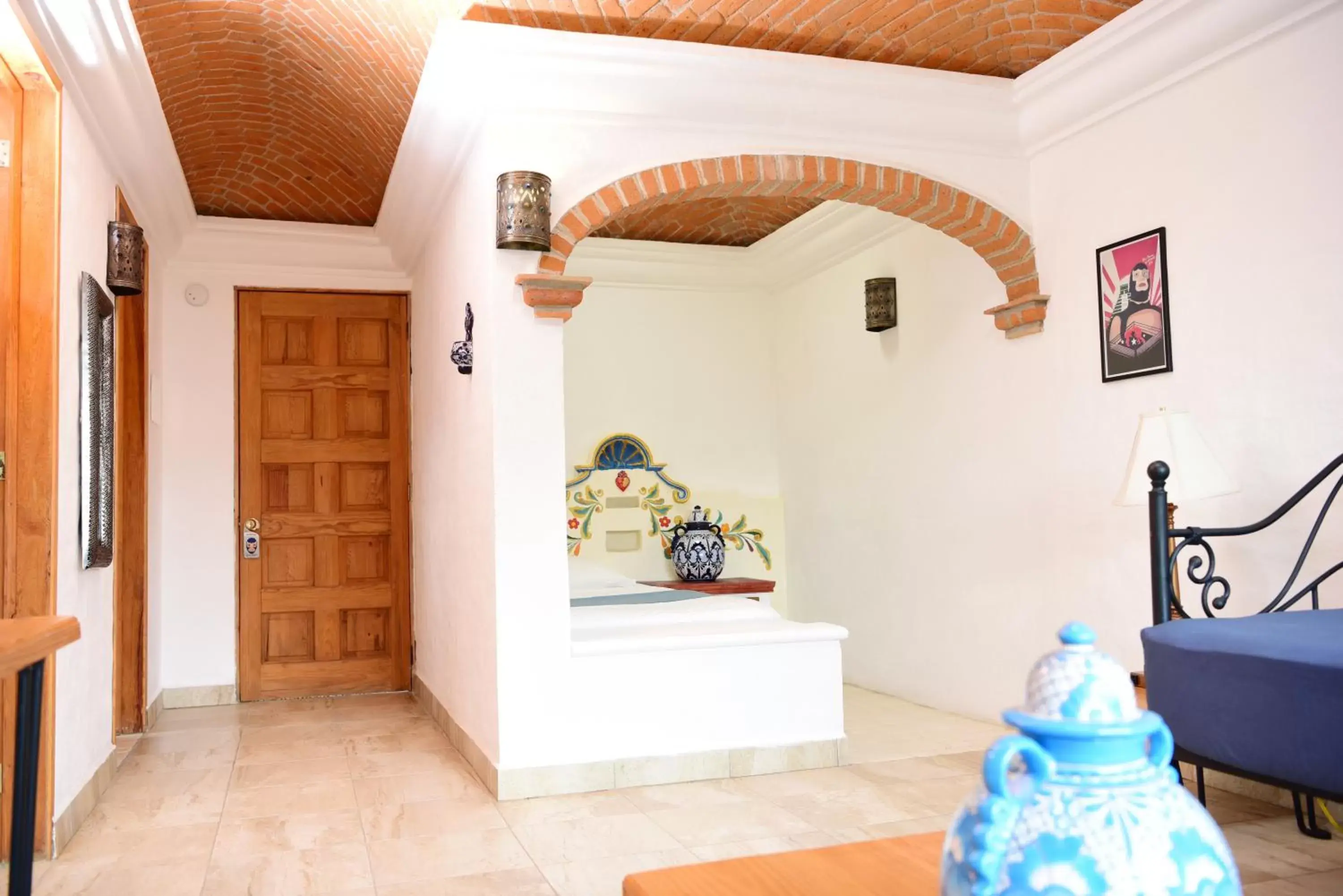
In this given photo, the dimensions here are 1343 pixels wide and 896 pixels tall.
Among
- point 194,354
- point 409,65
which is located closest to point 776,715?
point 409,65

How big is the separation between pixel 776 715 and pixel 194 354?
4.13 meters

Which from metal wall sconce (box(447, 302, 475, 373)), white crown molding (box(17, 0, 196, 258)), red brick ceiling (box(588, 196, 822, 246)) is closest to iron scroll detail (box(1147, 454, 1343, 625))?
metal wall sconce (box(447, 302, 475, 373))

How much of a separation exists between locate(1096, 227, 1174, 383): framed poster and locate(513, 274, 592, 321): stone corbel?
206cm

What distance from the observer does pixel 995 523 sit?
489 cm

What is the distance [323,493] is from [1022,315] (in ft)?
13.5

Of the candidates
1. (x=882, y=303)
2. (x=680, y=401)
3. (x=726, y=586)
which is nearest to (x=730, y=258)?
(x=680, y=401)

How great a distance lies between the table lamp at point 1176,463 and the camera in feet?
11.0

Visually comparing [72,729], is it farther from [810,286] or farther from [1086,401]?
[810,286]

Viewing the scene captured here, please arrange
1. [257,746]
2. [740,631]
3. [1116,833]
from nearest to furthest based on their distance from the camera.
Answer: [1116,833], [740,631], [257,746]

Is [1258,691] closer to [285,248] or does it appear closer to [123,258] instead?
[123,258]

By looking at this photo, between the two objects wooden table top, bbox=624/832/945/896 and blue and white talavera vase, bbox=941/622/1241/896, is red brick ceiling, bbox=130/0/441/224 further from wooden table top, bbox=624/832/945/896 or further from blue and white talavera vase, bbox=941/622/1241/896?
blue and white talavera vase, bbox=941/622/1241/896

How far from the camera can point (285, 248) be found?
628 centimetres

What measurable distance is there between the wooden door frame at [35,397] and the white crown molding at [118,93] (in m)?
0.12

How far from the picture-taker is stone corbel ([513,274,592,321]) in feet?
12.8
